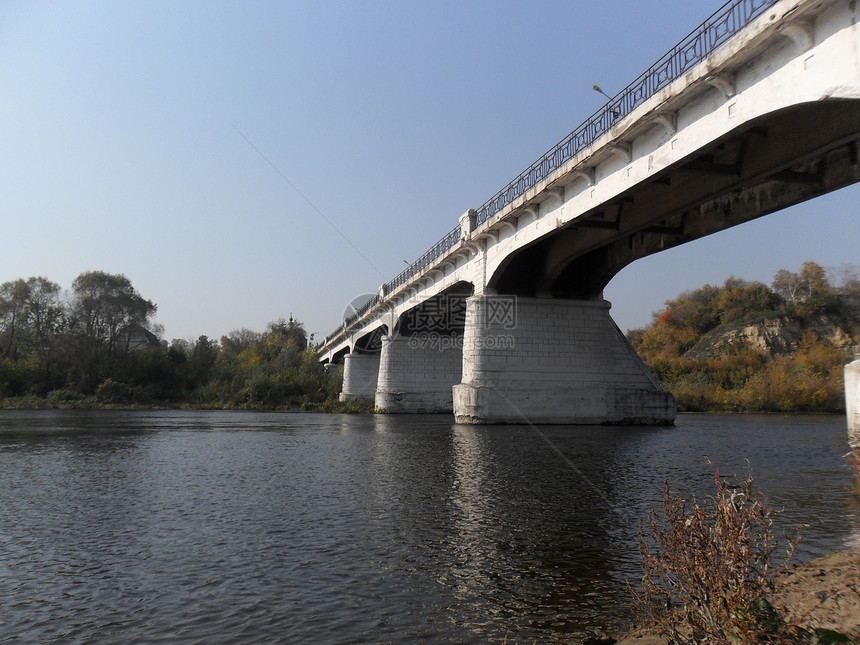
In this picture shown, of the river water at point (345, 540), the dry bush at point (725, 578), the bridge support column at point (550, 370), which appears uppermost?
the bridge support column at point (550, 370)

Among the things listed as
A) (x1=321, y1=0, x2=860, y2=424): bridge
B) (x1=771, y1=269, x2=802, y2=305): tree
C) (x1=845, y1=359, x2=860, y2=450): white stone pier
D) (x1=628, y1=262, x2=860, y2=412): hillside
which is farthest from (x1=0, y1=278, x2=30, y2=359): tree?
(x1=771, y1=269, x2=802, y2=305): tree

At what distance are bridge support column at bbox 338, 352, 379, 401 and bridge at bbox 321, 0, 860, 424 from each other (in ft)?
82.9

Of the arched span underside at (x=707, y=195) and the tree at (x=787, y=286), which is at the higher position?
the tree at (x=787, y=286)

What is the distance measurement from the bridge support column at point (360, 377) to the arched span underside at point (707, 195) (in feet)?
133

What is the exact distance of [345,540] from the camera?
8.38m

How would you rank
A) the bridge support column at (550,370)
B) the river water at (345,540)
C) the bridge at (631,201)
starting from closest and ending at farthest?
1. the river water at (345,540)
2. the bridge at (631,201)
3. the bridge support column at (550,370)

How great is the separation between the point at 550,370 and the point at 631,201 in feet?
35.4

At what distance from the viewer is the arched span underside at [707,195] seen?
57.0ft

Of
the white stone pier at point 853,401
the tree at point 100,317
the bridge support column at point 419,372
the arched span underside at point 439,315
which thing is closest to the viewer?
the white stone pier at point 853,401

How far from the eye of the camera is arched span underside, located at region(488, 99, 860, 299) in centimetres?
1738

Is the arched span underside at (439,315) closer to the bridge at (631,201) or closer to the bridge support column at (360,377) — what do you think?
the bridge at (631,201)

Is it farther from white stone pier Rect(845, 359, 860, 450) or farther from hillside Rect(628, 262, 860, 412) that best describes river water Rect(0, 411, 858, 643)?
hillside Rect(628, 262, 860, 412)

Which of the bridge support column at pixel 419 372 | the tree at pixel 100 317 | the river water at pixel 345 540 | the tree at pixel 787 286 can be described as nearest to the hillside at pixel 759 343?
the tree at pixel 787 286

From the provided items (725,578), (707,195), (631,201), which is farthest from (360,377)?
(725,578)
